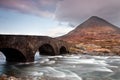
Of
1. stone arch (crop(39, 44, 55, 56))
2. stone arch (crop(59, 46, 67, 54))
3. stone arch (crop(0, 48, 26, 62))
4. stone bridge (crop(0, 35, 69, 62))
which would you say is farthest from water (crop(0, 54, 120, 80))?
stone arch (crop(59, 46, 67, 54))

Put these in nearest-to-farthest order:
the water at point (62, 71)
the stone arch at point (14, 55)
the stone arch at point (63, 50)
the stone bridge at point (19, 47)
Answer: the water at point (62, 71) < the stone bridge at point (19, 47) < the stone arch at point (14, 55) < the stone arch at point (63, 50)

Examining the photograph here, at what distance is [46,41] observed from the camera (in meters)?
48.3

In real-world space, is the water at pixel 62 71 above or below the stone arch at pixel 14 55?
Result: below

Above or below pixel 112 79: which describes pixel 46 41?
above

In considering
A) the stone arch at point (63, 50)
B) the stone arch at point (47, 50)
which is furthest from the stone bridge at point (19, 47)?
the stone arch at point (63, 50)

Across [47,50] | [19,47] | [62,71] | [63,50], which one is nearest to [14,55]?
[19,47]

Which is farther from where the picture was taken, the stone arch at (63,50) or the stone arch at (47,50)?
the stone arch at (63,50)

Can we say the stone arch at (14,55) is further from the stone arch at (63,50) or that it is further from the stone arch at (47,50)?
the stone arch at (63,50)

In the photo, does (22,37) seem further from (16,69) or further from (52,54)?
(52,54)

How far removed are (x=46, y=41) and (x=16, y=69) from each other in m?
18.3

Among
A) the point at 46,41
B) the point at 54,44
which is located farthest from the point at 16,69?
the point at 54,44

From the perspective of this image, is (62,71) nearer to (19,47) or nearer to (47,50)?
(19,47)

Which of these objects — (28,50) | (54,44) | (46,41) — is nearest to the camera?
(28,50)

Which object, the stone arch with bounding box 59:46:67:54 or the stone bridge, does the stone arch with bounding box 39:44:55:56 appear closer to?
the stone arch with bounding box 59:46:67:54
